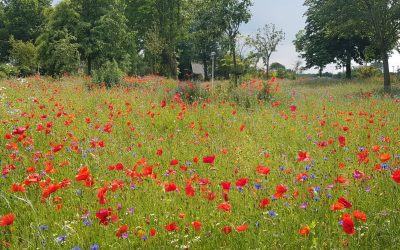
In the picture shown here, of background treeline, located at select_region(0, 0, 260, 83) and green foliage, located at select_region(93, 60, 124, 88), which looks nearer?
green foliage, located at select_region(93, 60, 124, 88)

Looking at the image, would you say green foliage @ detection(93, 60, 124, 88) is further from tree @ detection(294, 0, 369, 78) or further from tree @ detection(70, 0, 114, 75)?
tree @ detection(294, 0, 369, 78)

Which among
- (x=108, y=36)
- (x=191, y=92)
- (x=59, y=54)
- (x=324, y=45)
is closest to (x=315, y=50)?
(x=324, y=45)

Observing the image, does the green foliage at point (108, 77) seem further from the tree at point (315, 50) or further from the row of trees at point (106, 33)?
the tree at point (315, 50)

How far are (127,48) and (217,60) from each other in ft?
81.9

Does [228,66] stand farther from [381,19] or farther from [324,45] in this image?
[381,19]

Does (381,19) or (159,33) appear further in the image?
(159,33)

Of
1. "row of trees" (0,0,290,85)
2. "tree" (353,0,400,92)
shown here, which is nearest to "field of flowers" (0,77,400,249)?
"tree" (353,0,400,92)

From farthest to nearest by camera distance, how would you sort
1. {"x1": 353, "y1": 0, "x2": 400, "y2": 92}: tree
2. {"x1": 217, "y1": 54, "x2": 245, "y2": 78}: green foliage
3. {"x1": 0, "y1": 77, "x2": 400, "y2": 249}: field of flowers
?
1. {"x1": 217, "y1": 54, "x2": 245, "y2": 78}: green foliage
2. {"x1": 353, "y1": 0, "x2": 400, "y2": 92}: tree
3. {"x1": 0, "y1": 77, "x2": 400, "y2": 249}: field of flowers

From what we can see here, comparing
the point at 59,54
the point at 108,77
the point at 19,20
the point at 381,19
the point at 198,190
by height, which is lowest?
the point at 198,190

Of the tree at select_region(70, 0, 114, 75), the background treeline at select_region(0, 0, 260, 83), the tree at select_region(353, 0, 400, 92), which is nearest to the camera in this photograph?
the tree at select_region(353, 0, 400, 92)

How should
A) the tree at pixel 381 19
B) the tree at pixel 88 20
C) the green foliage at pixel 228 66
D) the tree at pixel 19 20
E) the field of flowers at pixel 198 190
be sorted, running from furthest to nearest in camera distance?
the green foliage at pixel 228 66, the tree at pixel 19 20, the tree at pixel 88 20, the tree at pixel 381 19, the field of flowers at pixel 198 190

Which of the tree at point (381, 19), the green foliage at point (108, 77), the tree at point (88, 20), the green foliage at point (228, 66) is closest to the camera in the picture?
the green foliage at point (108, 77)

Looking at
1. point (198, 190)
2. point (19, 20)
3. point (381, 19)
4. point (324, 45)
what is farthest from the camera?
point (19, 20)

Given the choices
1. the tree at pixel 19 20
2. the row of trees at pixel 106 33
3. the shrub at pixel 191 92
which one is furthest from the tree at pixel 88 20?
the tree at pixel 19 20
